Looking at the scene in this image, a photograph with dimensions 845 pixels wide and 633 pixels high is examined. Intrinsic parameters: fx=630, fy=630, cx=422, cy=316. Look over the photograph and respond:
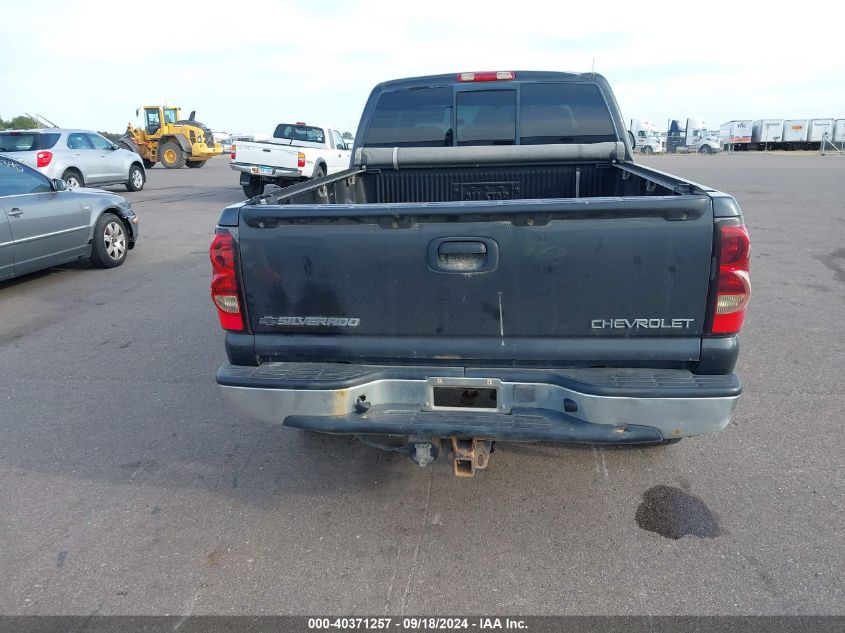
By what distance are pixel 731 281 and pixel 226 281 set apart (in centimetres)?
218

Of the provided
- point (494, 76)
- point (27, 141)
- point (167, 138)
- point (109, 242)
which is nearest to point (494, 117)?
point (494, 76)

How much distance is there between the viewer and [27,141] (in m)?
15.5

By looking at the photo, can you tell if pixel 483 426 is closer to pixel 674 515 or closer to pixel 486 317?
pixel 486 317

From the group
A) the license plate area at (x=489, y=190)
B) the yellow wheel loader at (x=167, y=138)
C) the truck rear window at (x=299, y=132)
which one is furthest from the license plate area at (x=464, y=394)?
the yellow wheel loader at (x=167, y=138)

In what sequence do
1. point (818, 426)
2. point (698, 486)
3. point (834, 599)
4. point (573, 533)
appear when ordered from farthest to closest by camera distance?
1. point (818, 426)
2. point (698, 486)
3. point (573, 533)
4. point (834, 599)

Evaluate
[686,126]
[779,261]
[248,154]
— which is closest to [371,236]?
[779,261]

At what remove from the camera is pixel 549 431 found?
2666 millimetres

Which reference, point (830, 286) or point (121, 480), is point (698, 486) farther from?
point (830, 286)

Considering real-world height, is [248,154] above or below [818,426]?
above

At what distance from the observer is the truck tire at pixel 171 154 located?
30141 millimetres

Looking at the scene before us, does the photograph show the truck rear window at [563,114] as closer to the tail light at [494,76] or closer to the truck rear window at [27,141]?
the tail light at [494,76]

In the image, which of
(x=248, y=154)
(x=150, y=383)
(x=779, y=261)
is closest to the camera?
(x=150, y=383)

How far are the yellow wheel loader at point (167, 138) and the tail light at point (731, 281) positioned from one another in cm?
3103

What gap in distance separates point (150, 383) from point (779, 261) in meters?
8.21
